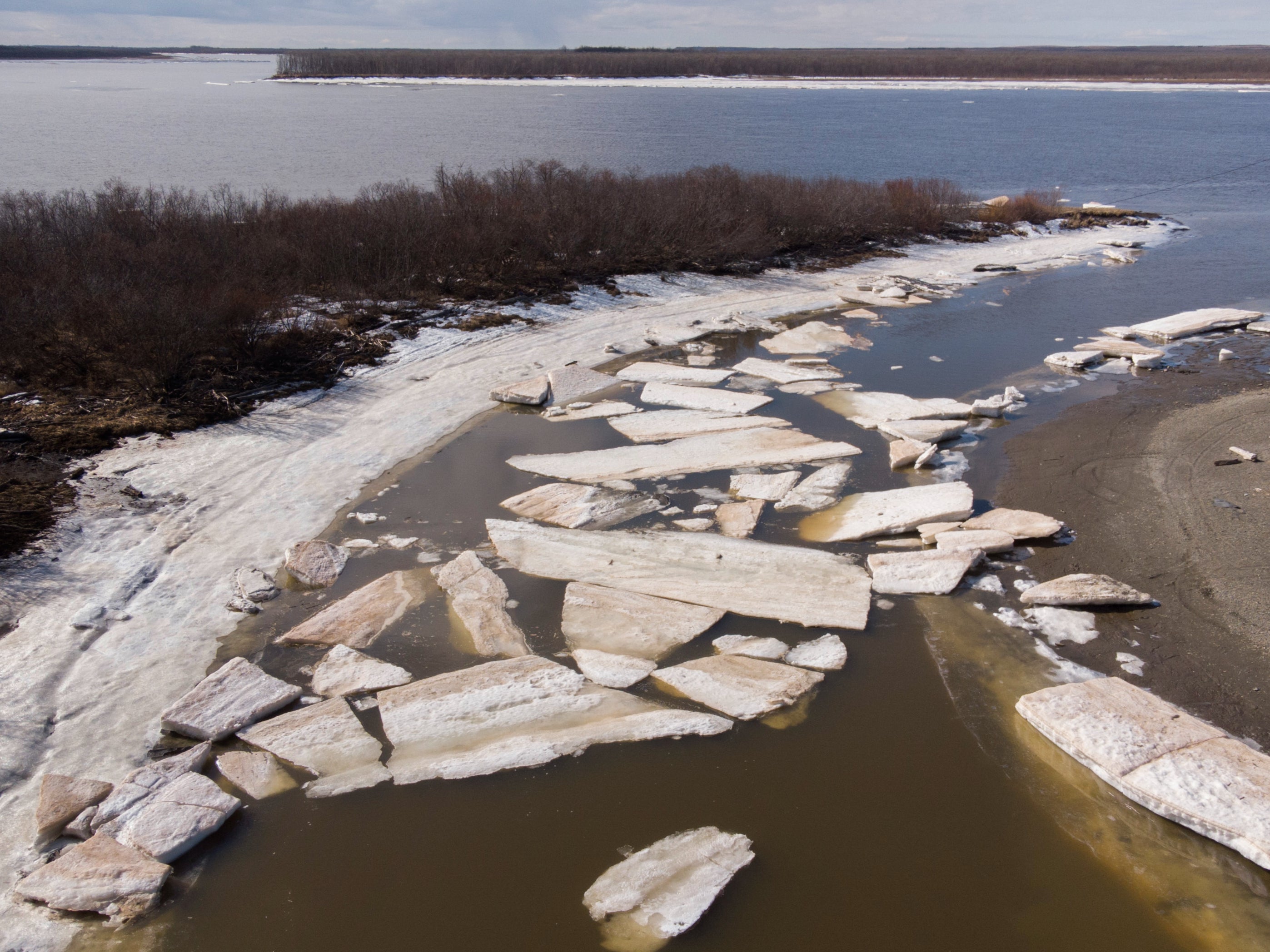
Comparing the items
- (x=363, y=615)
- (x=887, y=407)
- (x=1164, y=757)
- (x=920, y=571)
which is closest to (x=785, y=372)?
(x=887, y=407)

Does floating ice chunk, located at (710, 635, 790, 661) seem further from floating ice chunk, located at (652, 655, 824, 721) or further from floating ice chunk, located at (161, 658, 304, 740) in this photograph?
floating ice chunk, located at (161, 658, 304, 740)

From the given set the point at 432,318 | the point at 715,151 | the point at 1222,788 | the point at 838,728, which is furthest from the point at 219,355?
the point at 715,151

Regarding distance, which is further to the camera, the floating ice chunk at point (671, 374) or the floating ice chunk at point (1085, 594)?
the floating ice chunk at point (671, 374)

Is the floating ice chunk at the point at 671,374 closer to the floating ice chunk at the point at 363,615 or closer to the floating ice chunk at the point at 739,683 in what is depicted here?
the floating ice chunk at the point at 363,615

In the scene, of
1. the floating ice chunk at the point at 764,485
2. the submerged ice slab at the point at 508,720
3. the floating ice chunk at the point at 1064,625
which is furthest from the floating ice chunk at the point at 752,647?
the floating ice chunk at the point at 764,485

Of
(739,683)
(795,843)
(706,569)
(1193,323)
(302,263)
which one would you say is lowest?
(795,843)

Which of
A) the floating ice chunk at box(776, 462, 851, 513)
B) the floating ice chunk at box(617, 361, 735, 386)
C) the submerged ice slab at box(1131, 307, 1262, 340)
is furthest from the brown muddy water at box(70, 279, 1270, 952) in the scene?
the submerged ice slab at box(1131, 307, 1262, 340)

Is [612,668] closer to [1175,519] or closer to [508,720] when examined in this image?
[508,720]

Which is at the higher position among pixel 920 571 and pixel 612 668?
pixel 920 571
